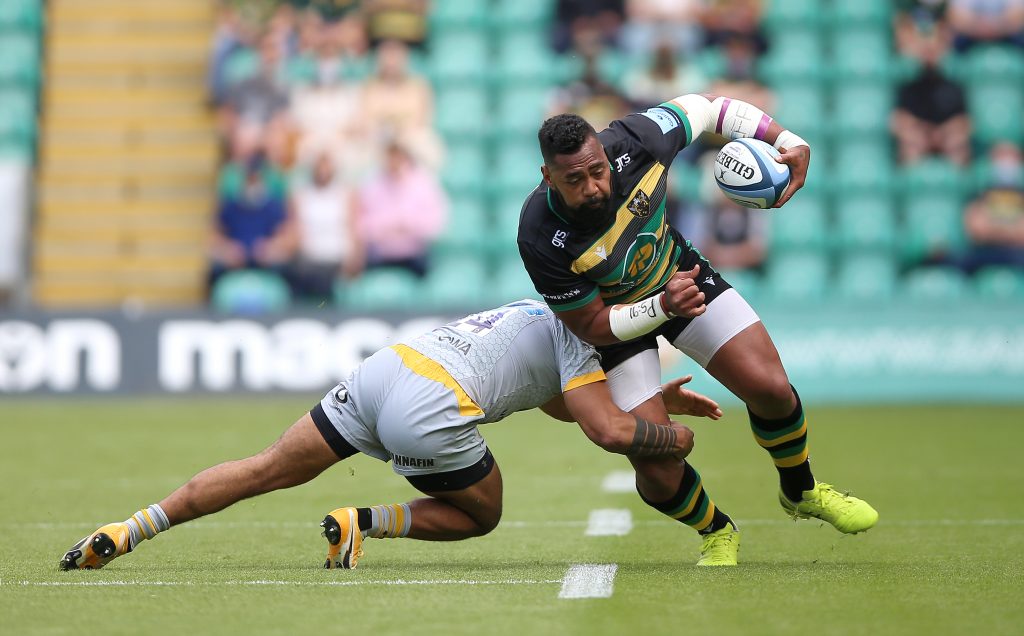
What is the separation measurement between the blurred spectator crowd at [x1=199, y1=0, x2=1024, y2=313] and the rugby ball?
402 inches

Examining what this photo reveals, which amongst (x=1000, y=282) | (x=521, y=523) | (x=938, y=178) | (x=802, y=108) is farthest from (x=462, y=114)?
(x=521, y=523)

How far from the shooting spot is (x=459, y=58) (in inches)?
782

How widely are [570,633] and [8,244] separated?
15356mm

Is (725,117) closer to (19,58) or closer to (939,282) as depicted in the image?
(939,282)

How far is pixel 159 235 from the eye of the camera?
1994cm

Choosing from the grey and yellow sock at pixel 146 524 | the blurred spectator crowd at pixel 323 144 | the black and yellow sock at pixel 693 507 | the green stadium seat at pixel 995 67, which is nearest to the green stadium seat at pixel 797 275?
the green stadium seat at pixel 995 67

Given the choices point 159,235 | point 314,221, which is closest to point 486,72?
point 314,221

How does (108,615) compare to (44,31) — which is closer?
(108,615)

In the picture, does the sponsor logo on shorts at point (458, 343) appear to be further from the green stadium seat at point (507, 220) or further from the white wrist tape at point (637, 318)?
the green stadium seat at point (507, 220)

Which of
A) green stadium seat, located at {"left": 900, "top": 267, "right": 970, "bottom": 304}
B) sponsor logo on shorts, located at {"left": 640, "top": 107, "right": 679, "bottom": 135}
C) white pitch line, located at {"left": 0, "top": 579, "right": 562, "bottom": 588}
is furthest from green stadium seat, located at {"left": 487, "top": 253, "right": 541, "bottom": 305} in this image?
white pitch line, located at {"left": 0, "top": 579, "right": 562, "bottom": 588}

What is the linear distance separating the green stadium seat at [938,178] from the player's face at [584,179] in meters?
12.7

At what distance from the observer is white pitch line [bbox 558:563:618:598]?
5637 mm

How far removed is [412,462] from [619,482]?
379cm

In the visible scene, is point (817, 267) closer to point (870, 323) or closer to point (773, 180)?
point (870, 323)
